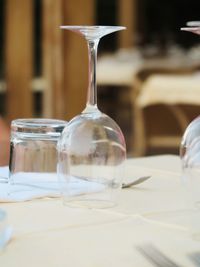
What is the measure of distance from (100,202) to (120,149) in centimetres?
11

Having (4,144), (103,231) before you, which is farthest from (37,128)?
(4,144)

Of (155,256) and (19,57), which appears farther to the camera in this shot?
(19,57)

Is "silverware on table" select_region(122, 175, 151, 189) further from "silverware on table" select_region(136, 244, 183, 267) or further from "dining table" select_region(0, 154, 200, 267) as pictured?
"silverware on table" select_region(136, 244, 183, 267)

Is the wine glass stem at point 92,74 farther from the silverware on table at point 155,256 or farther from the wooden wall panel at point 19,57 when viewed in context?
the wooden wall panel at point 19,57

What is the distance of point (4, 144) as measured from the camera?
77.4 inches

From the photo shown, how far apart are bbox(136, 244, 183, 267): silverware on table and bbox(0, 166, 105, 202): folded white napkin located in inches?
12.7

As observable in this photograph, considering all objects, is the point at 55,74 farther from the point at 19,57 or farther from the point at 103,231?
the point at 103,231

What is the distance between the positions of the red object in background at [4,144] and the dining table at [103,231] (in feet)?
1.80

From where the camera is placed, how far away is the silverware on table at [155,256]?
0.93 metres

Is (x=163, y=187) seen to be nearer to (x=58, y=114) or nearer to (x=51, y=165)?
(x=51, y=165)

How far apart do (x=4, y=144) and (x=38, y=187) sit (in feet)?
2.03

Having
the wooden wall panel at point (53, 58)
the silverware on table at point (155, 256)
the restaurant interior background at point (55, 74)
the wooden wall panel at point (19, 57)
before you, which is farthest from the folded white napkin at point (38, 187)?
the wooden wall panel at point (19, 57)

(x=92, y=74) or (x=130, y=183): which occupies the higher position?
(x=92, y=74)

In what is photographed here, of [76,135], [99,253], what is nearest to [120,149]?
[76,135]
